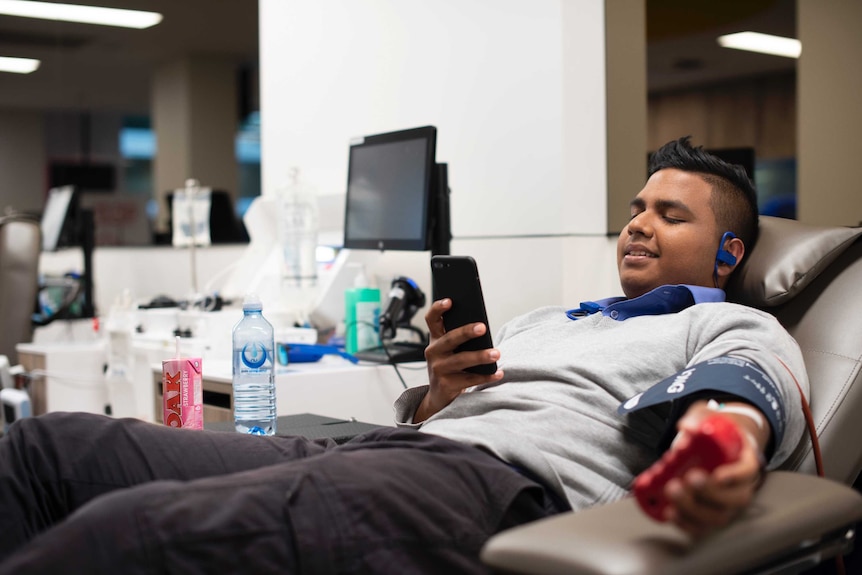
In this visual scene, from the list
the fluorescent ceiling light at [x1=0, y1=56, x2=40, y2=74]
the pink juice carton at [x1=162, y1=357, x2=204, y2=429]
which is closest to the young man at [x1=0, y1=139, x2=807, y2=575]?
the pink juice carton at [x1=162, y1=357, x2=204, y2=429]

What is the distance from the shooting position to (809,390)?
1.51 m

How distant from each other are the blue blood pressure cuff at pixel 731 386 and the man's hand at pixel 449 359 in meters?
0.33

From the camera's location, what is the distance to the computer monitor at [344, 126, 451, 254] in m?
→ 2.57

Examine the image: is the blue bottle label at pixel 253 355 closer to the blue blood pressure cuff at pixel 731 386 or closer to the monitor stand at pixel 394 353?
the monitor stand at pixel 394 353

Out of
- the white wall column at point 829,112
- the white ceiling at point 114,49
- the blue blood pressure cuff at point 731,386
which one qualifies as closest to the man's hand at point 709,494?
the blue blood pressure cuff at point 731,386

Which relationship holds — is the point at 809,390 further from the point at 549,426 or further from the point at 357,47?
the point at 357,47

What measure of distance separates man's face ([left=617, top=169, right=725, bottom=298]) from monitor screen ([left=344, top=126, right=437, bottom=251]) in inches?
34.5

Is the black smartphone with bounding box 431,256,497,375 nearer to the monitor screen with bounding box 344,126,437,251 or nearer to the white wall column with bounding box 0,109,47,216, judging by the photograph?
the monitor screen with bounding box 344,126,437,251

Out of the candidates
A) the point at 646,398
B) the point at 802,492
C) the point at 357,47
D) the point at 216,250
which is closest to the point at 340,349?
the point at 357,47

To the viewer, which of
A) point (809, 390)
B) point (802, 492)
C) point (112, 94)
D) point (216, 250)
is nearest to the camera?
point (802, 492)

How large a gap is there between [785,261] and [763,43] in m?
1.13

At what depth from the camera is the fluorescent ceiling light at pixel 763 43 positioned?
7.95 feet

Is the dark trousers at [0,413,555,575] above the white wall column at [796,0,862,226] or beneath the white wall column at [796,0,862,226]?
beneath

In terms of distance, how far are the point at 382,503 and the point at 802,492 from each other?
1.76ft
